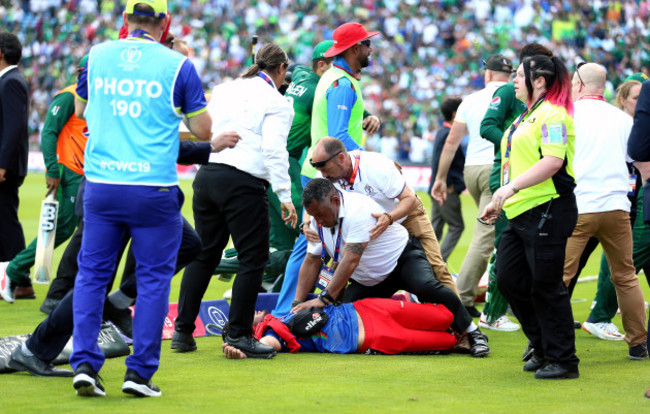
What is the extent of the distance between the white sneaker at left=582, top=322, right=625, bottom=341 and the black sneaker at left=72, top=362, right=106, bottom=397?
162 inches

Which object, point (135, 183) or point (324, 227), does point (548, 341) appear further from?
point (135, 183)

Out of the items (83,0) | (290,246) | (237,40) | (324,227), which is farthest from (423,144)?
(324,227)

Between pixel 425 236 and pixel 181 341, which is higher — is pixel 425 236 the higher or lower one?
the higher one

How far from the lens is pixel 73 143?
805 centimetres

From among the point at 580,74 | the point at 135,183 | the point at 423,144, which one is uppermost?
the point at 580,74

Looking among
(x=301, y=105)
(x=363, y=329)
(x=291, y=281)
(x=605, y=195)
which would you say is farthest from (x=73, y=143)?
(x=605, y=195)

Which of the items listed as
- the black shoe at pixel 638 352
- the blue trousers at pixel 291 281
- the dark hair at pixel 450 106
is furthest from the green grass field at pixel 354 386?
the dark hair at pixel 450 106

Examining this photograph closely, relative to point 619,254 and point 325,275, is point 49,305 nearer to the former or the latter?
point 325,275

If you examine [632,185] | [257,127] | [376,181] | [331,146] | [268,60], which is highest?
[268,60]

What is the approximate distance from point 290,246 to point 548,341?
10.8 feet

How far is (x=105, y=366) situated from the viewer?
5516 mm

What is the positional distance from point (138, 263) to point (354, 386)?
135 cm

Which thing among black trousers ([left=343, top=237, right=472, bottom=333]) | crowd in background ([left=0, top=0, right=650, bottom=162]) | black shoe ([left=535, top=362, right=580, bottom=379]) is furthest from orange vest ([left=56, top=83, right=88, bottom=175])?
crowd in background ([left=0, top=0, right=650, bottom=162])

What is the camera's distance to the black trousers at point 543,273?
5.36 m
